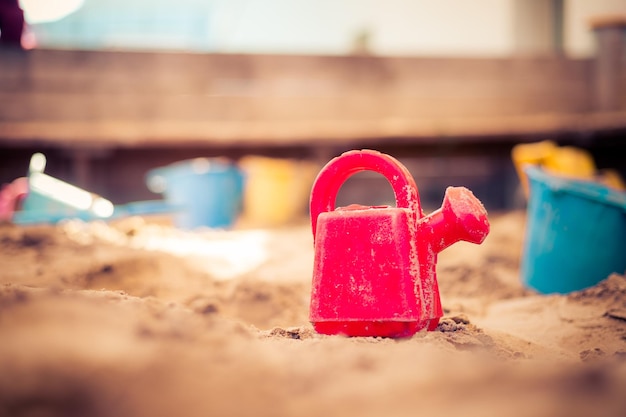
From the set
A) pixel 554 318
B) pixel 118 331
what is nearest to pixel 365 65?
pixel 554 318

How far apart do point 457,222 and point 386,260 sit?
7.2 inches

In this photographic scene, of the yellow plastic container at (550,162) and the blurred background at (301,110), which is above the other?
the blurred background at (301,110)

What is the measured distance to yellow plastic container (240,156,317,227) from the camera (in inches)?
193

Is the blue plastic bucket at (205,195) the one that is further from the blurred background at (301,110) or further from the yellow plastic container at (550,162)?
the yellow plastic container at (550,162)

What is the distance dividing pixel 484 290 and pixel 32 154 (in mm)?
4260

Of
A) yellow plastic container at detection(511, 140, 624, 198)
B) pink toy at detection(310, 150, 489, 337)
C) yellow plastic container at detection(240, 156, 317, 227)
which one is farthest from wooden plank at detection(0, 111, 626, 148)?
pink toy at detection(310, 150, 489, 337)

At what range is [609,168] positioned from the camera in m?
5.64

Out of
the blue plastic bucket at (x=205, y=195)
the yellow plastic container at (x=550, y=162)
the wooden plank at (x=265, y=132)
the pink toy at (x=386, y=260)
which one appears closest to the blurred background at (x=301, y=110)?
the wooden plank at (x=265, y=132)

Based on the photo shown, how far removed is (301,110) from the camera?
5.84m

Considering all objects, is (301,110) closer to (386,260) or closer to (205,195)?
(205,195)

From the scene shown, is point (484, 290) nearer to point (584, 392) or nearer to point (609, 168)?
point (584, 392)

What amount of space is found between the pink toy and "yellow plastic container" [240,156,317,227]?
3.54 m

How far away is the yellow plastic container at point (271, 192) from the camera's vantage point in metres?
4.90

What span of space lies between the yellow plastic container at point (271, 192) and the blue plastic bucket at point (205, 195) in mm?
332
